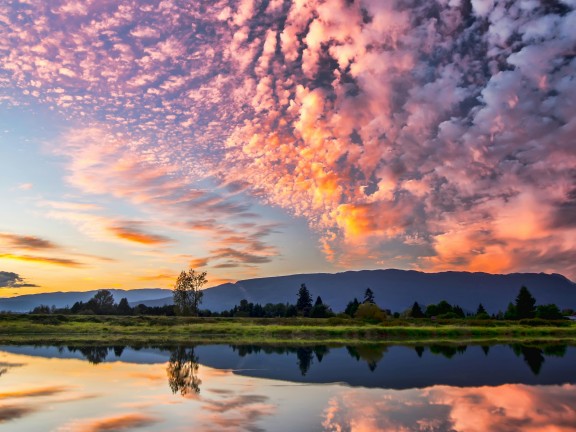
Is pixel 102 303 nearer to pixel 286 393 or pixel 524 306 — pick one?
pixel 524 306

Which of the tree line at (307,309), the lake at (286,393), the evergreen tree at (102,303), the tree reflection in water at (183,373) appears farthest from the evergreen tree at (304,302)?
the lake at (286,393)

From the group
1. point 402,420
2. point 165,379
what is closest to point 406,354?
point 165,379

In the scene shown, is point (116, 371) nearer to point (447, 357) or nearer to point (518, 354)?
point (447, 357)

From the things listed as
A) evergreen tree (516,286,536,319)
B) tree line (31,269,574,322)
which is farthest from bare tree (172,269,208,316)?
evergreen tree (516,286,536,319)

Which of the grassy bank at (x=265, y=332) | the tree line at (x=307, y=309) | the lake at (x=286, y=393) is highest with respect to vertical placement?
the tree line at (x=307, y=309)

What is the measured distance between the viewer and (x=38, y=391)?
2189 centimetres

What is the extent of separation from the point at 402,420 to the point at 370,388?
685cm

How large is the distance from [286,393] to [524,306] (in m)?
106

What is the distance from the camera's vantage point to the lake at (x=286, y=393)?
15497 mm

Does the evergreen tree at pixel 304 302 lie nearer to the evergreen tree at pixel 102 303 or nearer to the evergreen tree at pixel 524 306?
the evergreen tree at pixel 102 303

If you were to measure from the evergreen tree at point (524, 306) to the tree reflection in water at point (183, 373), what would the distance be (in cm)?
9276

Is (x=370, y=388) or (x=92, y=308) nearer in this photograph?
(x=370, y=388)

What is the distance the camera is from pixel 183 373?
2797cm

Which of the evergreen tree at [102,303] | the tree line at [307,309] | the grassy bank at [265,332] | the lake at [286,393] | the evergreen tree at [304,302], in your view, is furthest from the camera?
the evergreen tree at [304,302]
